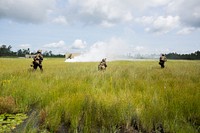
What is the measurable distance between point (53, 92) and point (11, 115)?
7.30 feet

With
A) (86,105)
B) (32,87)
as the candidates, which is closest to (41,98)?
(32,87)

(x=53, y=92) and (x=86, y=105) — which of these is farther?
(x=53, y=92)

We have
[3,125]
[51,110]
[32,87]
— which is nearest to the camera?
[3,125]

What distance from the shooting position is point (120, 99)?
689 centimetres

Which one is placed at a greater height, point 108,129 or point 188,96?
point 188,96

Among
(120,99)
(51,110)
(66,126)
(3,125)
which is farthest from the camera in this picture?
(120,99)

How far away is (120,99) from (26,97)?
11.8 ft

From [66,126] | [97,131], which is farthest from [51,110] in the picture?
[97,131]

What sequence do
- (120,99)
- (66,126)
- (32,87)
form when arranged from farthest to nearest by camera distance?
(32,87) → (120,99) → (66,126)

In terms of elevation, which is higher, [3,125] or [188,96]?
[188,96]

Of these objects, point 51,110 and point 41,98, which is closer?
point 51,110

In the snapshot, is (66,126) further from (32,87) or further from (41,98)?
(32,87)

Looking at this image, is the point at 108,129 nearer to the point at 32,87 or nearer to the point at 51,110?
the point at 51,110

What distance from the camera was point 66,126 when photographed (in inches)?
233
